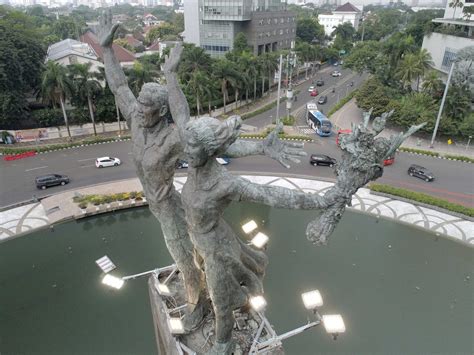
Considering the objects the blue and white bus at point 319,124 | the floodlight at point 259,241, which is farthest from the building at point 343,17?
the floodlight at point 259,241

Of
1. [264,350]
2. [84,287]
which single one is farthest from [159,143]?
[84,287]

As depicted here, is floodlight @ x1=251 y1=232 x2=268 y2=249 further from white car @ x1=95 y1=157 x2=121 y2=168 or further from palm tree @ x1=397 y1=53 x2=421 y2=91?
palm tree @ x1=397 y1=53 x2=421 y2=91

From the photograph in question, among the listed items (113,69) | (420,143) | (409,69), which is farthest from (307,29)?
(113,69)

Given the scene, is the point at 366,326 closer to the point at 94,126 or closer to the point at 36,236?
the point at 36,236

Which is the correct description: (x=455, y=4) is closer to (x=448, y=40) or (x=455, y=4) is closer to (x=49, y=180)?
(x=448, y=40)

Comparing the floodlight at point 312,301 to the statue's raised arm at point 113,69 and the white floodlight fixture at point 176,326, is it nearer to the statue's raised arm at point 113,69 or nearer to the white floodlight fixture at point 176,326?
the white floodlight fixture at point 176,326

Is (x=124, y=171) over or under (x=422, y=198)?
under
